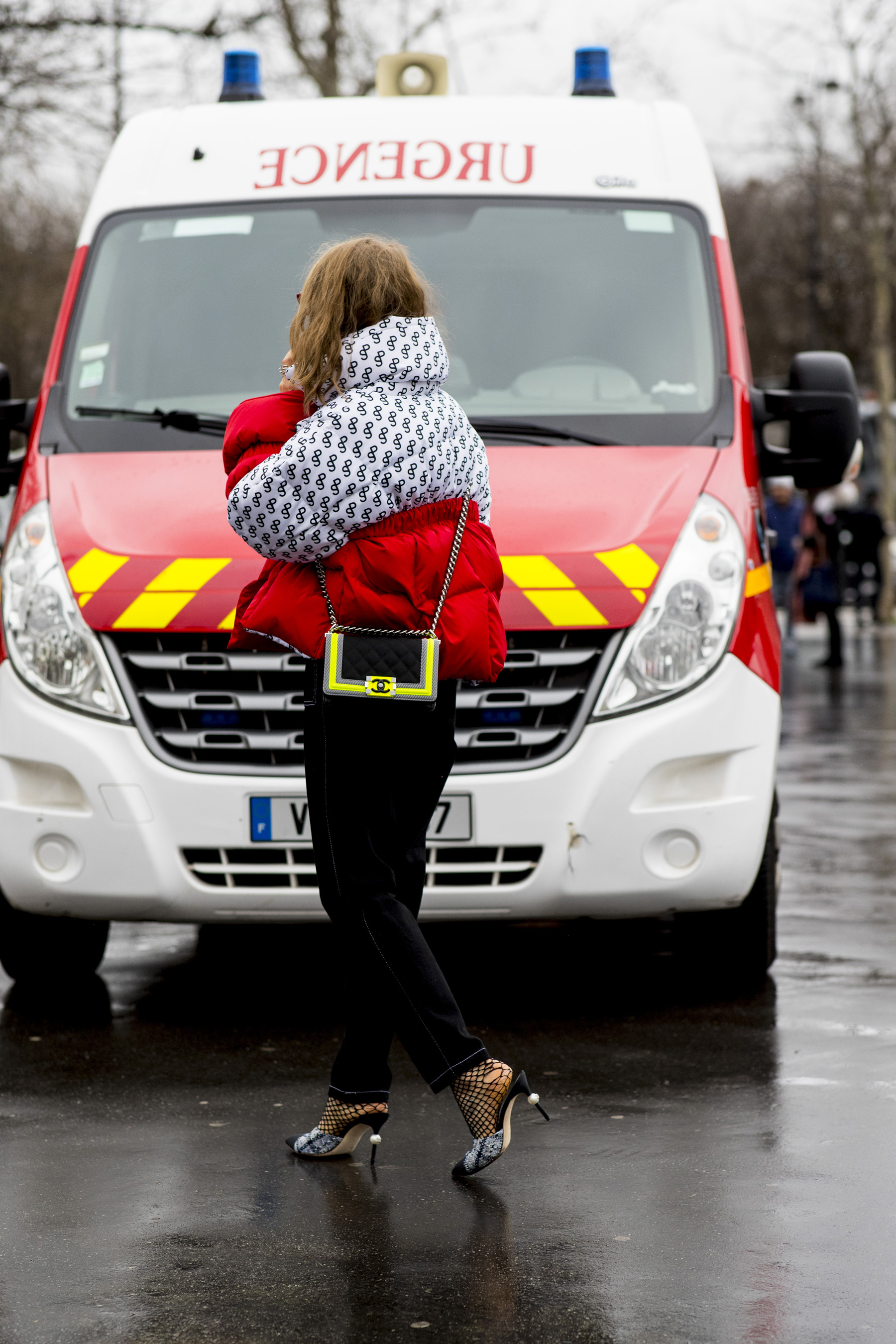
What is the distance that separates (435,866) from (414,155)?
8.17 ft

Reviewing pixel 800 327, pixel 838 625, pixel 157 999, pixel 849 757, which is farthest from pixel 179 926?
pixel 800 327

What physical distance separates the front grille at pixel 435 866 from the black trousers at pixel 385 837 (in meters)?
1.01

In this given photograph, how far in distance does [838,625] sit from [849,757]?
781cm

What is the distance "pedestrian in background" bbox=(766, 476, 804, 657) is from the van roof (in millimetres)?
12472

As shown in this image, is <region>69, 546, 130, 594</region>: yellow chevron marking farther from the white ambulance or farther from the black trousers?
the black trousers

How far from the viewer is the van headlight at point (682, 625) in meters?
4.97

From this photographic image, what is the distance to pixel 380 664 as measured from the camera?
12.2ft

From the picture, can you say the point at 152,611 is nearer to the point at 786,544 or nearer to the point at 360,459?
the point at 360,459

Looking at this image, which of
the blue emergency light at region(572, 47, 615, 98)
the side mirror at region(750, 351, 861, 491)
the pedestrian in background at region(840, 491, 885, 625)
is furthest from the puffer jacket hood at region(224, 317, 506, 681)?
the pedestrian in background at region(840, 491, 885, 625)

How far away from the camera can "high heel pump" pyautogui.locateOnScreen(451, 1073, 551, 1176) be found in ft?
12.7

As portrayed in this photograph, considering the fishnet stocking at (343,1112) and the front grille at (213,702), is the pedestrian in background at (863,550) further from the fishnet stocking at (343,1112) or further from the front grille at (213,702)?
the fishnet stocking at (343,1112)

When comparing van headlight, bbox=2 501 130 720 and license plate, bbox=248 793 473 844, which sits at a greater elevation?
van headlight, bbox=2 501 130 720

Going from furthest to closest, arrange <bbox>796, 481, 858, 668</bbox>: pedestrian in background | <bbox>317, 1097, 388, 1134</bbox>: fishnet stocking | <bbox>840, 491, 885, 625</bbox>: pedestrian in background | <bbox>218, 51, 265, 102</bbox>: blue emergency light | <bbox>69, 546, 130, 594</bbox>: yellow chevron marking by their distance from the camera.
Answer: <bbox>840, 491, 885, 625</bbox>: pedestrian in background
<bbox>796, 481, 858, 668</bbox>: pedestrian in background
<bbox>218, 51, 265, 102</bbox>: blue emergency light
<bbox>69, 546, 130, 594</bbox>: yellow chevron marking
<bbox>317, 1097, 388, 1134</bbox>: fishnet stocking

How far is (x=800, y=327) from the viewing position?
181 feet
